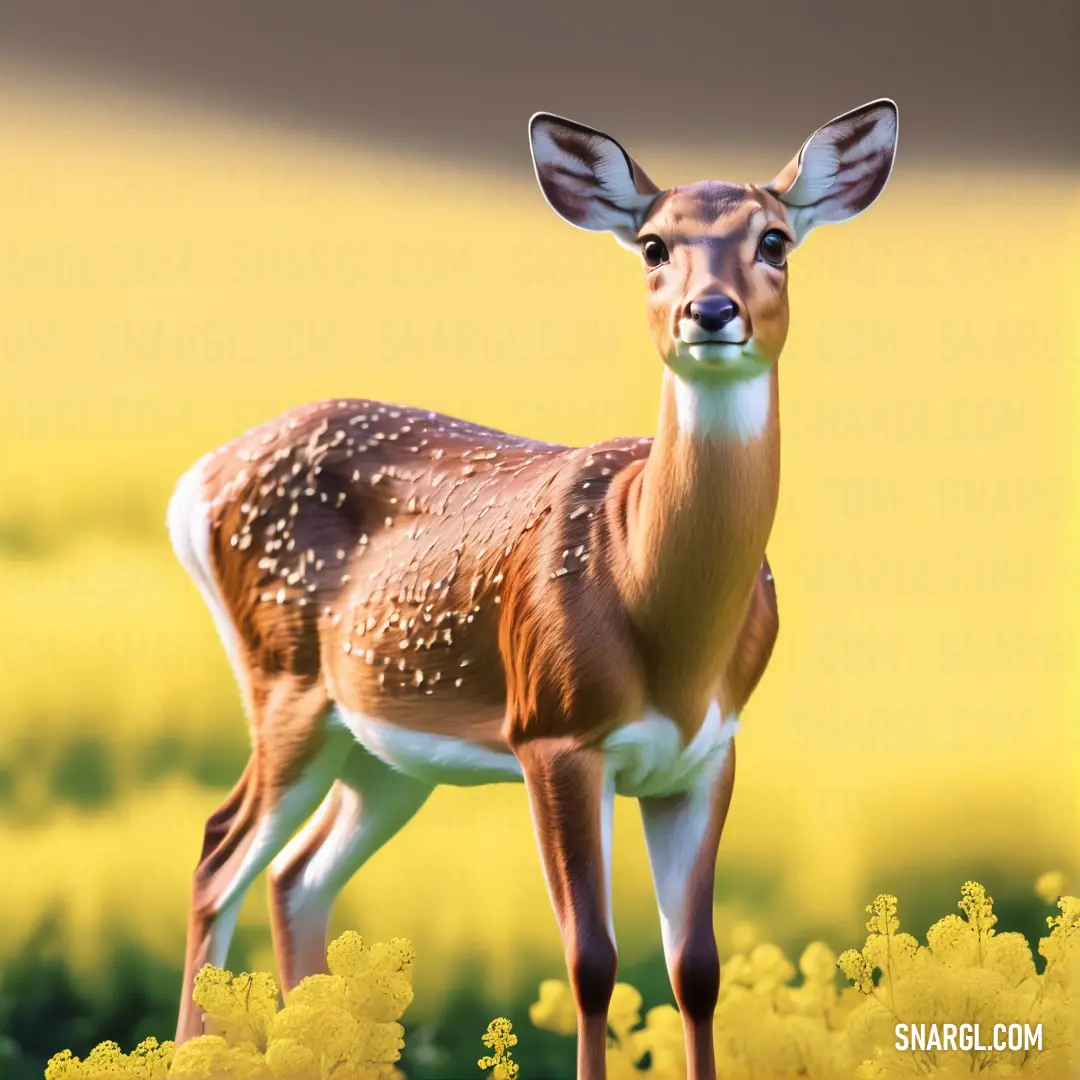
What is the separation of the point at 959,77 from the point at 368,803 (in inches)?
102

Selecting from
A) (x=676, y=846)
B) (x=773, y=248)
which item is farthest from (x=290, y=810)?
(x=773, y=248)

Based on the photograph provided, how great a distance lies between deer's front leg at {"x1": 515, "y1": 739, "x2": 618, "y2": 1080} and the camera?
3553mm

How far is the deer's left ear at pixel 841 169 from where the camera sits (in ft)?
11.9

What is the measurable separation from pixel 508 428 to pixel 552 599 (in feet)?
4.25

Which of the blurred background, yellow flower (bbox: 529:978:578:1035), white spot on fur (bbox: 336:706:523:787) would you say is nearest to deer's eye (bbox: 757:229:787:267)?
white spot on fur (bbox: 336:706:523:787)

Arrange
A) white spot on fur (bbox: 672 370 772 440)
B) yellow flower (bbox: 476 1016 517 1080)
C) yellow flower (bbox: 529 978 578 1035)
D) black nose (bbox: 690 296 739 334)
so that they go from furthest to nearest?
yellow flower (bbox: 529 978 578 1035), yellow flower (bbox: 476 1016 517 1080), white spot on fur (bbox: 672 370 772 440), black nose (bbox: 690 296 739 334)

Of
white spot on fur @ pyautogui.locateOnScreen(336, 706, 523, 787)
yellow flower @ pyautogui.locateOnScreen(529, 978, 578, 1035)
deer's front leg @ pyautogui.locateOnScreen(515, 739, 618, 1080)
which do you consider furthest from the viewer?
A: yellow flower @ pyautogui.locateOnScreen(529, 978, 578, 1035)

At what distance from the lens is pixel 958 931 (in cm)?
459

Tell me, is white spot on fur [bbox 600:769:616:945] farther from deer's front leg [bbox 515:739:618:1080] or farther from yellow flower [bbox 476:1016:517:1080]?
yellow flower [bbox 476:1016:517:1080]

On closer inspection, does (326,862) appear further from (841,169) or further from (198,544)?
(841,169)

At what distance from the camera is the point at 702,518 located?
3438 millimetres

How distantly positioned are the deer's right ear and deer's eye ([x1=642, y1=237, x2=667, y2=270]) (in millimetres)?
142

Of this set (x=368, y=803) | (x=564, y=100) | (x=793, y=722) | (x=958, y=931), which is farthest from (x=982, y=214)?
(x=368, y=803)

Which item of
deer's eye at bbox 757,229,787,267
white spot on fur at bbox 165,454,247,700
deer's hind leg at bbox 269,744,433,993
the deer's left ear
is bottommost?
deer's hind leg at bbox 269,744,433,993
